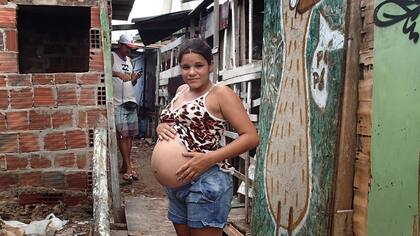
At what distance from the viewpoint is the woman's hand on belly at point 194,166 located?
2521mm

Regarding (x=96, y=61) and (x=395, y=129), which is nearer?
(x=395, y=129)

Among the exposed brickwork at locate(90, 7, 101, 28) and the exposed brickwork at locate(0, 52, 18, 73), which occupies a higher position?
the exposed brickwork at locate(90, 7, 101, 28)

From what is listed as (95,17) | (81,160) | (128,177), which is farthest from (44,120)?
(128,177)

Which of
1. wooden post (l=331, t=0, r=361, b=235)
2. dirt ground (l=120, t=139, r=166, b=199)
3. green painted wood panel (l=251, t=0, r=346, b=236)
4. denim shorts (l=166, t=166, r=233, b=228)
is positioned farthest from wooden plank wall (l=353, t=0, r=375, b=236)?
dirt ground (l=120, t=139, r=166, b=199)

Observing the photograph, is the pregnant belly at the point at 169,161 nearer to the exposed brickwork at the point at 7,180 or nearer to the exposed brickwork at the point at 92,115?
the exposed brickwork at the point at 92,115

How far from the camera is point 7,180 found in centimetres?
427

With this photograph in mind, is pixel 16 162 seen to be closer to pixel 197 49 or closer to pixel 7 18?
pixel 7 18

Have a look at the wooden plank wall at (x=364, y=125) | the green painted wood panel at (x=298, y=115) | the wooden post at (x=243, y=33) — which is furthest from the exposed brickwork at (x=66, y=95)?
the wooden plank wall at (x=364, y=125)

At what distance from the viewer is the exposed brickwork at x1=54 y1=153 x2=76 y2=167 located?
438cm

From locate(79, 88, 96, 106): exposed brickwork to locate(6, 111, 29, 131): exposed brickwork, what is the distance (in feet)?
1.71

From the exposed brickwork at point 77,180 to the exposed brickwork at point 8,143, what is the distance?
1.83ft

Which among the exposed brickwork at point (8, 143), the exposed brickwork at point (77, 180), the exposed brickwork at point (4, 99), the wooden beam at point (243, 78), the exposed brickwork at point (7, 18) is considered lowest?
the exposed brickwork at point (77, 180)

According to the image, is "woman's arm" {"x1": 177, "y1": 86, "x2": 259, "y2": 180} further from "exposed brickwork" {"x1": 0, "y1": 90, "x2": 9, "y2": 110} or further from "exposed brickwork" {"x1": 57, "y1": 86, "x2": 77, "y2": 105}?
"exposed brickwork" {"x1": 0, "y1": 90, "x2": 9, "y2": 110}

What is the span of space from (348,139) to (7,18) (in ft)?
10.6
